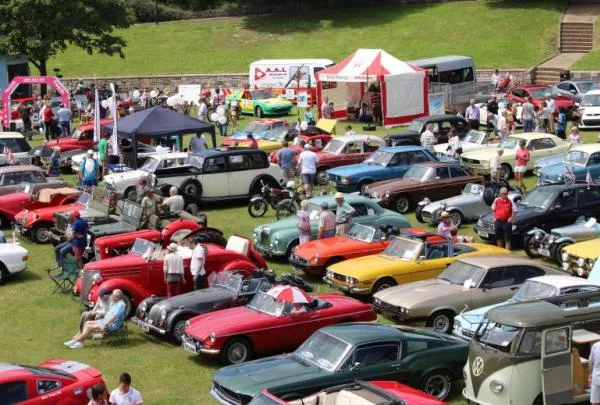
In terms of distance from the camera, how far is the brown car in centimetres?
2681

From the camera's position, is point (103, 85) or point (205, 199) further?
point (103, 85)

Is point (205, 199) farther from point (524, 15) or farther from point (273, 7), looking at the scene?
point (273, 7)

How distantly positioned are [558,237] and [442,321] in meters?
5.37

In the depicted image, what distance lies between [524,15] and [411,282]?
1786 inches

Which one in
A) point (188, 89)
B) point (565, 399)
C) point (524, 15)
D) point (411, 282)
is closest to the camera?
point (565, 399)

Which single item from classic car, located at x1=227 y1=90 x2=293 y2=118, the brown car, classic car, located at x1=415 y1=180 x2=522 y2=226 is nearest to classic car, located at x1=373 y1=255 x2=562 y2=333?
classic car, located at x1=415 y1=180 x2=522 y2=226

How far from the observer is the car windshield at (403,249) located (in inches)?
789

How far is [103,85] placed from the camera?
5766 cm

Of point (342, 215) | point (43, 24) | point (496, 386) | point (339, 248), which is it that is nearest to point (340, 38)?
point (43, 24)

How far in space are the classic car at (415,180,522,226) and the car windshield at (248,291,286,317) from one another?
30.0 ft

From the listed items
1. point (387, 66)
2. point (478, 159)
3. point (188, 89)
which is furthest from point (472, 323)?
point (188, 89)

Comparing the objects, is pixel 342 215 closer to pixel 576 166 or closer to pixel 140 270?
pixel 140 270

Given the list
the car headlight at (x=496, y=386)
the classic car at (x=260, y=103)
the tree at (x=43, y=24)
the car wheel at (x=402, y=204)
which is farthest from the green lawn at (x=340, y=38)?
the car headlight at (x=496, y=386)

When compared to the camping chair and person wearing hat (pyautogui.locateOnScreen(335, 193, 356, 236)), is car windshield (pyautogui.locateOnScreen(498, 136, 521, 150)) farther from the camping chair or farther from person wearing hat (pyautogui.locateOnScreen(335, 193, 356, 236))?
the camping chair
